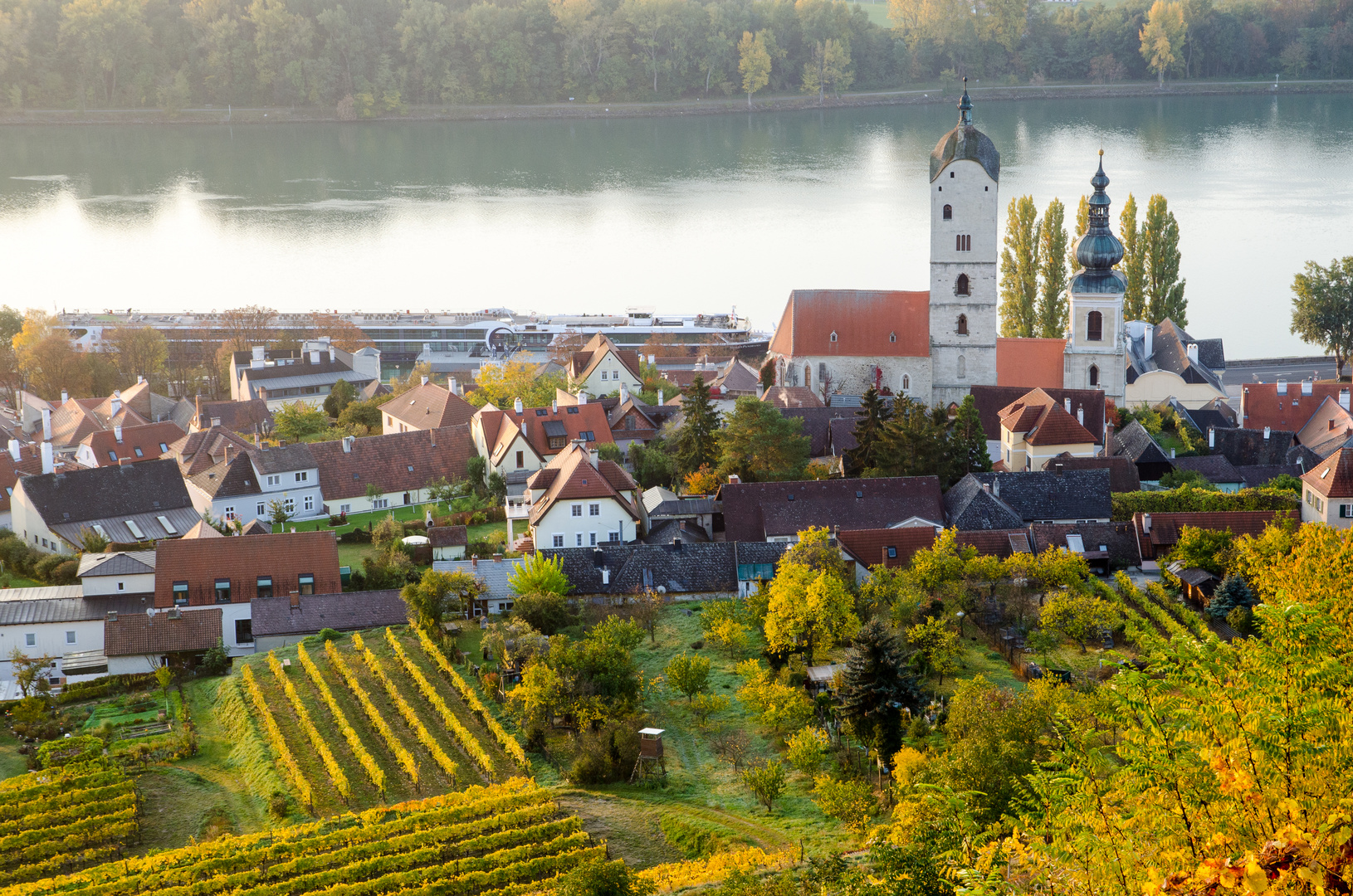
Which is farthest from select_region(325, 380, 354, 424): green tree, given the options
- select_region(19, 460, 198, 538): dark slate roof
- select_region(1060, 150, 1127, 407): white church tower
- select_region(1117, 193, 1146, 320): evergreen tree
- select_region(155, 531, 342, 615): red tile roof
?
select_region(1117, 193, 1146, 320): evergreen tree

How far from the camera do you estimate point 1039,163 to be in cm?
10144

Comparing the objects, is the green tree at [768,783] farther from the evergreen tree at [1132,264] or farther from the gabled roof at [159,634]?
the evergreen tree at [1132,264]

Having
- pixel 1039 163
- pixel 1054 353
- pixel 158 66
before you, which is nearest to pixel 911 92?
pixel 1039 163

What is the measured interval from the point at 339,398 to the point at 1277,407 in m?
32.6

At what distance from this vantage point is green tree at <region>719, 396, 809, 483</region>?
129 ft

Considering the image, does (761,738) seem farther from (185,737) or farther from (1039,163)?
(1039,163)

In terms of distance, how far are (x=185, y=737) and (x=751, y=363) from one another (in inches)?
1547

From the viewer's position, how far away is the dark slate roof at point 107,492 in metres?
39.6

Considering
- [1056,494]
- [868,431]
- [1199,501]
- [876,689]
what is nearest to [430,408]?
[868,431]

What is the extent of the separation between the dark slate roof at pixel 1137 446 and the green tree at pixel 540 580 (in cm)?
1759

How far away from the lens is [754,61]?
12644 centimetres

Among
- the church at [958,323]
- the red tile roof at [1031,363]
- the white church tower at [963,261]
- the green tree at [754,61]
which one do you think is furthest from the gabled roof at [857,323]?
the green tree at [754,61]

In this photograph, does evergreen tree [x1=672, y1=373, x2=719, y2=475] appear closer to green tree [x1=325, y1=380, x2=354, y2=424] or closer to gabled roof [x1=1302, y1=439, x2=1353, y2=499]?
gabled roof [x1=1302, y1=439, x2=1353, y2=499]

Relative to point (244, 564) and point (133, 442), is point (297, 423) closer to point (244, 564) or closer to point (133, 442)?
point (133, 442)
